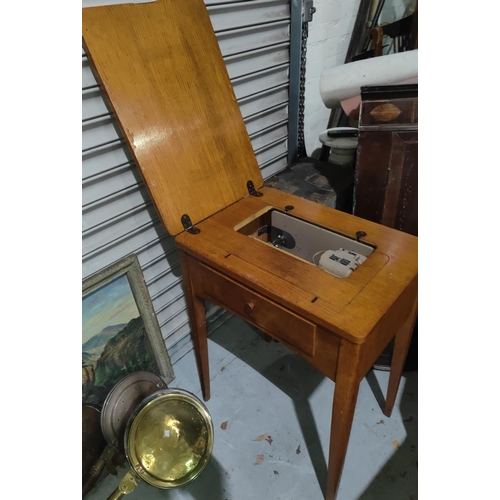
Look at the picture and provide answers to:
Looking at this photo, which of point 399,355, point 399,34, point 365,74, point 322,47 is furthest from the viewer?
point 399,34

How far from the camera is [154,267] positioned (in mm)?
1407

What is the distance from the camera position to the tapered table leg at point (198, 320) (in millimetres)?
1136

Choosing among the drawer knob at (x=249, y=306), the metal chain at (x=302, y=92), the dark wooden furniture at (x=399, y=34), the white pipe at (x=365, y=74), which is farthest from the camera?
the dark wooden furniture at (x=399, y=34)

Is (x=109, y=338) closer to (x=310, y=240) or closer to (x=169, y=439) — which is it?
(x=169, y=439)

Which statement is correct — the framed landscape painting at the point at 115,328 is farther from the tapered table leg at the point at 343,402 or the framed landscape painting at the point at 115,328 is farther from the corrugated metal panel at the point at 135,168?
the tapered table leg at the point at 343,402

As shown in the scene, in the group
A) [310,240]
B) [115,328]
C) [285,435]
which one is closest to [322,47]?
[310,240]

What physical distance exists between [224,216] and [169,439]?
2.34ft

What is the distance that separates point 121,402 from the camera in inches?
49.7

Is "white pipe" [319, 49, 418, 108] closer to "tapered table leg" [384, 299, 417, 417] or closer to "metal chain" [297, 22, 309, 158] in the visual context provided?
"metal chain" [297, 22, 309, 158]

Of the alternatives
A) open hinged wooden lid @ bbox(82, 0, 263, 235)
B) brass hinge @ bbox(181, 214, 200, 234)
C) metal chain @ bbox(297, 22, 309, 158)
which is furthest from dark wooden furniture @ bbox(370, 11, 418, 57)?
brass hinge @ bbox(181, 214, 200, 234)

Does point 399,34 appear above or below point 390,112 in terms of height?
above

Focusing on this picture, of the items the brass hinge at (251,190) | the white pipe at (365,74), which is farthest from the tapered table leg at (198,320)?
the white pipe at (365,74)

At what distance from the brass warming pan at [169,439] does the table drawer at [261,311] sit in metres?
0.35

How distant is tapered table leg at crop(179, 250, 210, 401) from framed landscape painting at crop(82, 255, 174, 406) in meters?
0.19
